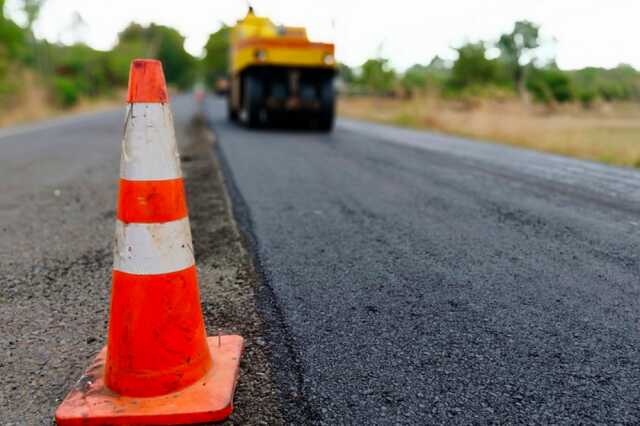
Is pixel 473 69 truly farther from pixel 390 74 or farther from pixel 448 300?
pixel 448 300

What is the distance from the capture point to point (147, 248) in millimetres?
1653

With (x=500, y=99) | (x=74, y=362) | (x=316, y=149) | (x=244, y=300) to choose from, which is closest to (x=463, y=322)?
(x=244, y=300)

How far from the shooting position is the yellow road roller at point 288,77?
1122 centimetres

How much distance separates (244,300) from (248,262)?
0.51 meters

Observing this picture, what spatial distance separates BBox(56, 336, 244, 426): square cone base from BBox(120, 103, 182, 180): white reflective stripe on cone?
0.65m

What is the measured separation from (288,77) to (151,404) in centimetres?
1054

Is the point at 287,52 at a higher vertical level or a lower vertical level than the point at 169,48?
lower

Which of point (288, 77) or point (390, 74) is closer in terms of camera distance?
point (288, 77)

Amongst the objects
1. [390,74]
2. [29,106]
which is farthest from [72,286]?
[390,74]

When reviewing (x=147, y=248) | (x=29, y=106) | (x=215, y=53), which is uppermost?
(x=215, y=53)

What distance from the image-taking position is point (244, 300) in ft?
7.71

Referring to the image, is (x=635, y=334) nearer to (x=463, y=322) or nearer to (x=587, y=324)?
(x=587, y=324)

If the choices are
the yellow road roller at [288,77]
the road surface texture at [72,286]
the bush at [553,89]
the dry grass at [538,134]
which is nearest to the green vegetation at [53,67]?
the yellow road roller at [288,77]

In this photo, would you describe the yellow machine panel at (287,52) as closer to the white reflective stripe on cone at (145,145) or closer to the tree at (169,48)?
the white reflective stripe on cone at (145,145)
